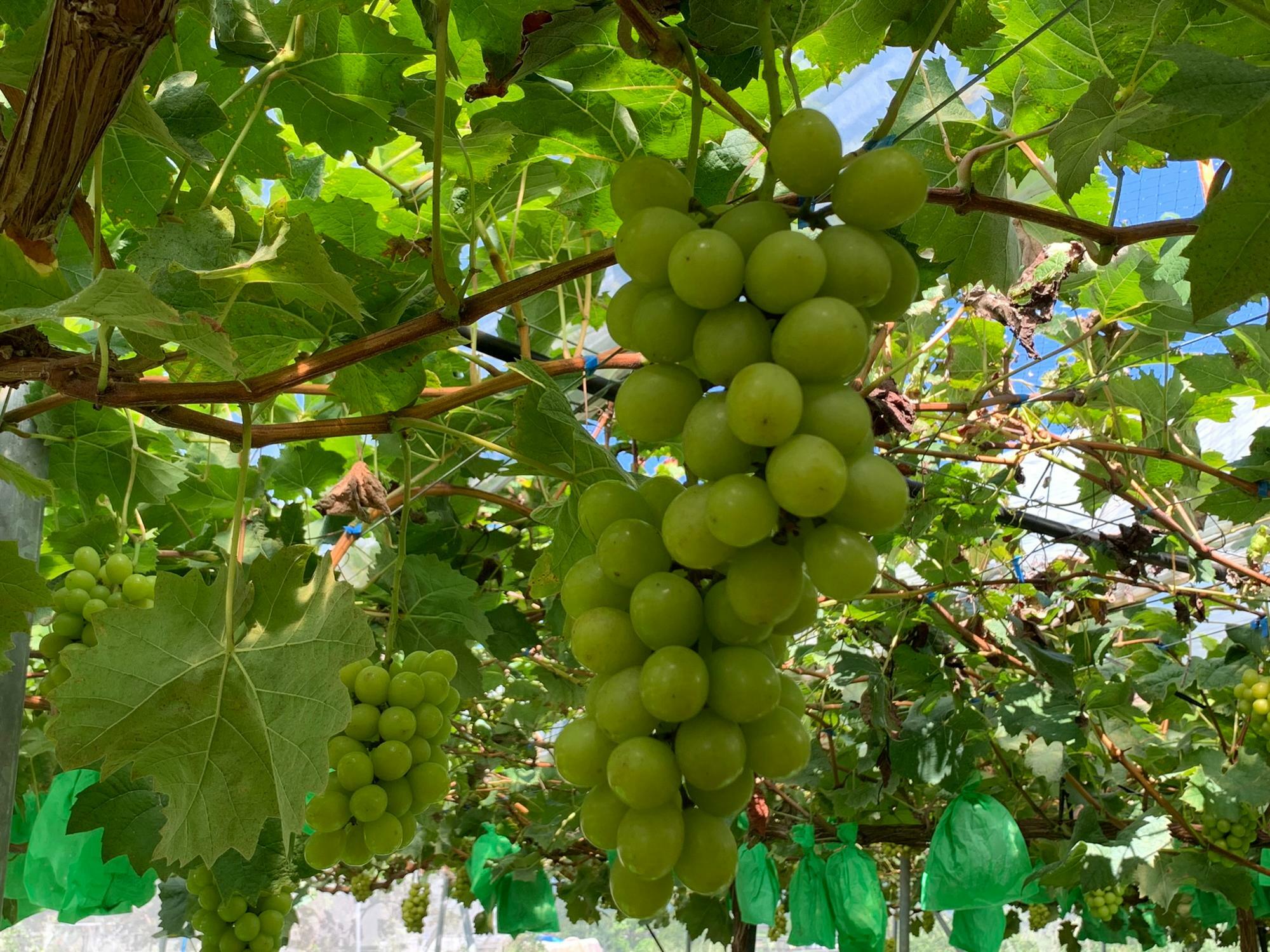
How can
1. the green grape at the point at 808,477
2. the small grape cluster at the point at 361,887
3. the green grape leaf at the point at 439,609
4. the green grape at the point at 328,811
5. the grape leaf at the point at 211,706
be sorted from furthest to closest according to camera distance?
the small grape cluster at the point at 361,887, the green grape leaf at the point at 439,609, the green grape at the point at 328,811, the grape leaf at the point at 211,706, the green grape at the point at 808,477

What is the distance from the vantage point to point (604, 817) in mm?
629

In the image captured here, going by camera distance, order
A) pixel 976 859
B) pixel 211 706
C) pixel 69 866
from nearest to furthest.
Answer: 1. pixel 211 706
2. pixel 69 866
3. pixel 976 859

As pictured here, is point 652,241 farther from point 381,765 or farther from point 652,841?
point 381,765

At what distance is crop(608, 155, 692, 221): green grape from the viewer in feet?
2.24

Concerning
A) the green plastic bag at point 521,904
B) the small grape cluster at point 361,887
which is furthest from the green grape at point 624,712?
the small grape cluster at point 361,887

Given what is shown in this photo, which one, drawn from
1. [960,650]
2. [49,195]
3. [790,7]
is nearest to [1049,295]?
[790,7]

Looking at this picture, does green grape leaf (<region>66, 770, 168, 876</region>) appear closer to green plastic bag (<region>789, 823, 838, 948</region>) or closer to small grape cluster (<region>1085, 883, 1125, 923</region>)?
green plastic bag (<region>789, 823, 838, 948</region>)

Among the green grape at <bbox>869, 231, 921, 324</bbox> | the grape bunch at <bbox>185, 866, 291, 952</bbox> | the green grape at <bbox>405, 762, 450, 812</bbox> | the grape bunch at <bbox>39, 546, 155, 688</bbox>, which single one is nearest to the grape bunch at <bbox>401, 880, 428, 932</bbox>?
the grape bunch at <bbox>185, 866, 291, 952</bbox>

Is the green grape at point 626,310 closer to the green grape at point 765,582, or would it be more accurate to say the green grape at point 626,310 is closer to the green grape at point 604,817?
the green grape at point 765,582

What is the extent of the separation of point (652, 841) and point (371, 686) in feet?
2.27

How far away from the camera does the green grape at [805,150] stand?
2.06ft

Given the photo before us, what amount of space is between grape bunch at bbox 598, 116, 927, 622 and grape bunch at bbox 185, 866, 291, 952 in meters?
1.96

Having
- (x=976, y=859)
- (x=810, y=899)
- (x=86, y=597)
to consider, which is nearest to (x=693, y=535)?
(x=86, y=597)

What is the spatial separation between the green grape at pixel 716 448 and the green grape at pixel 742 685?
4.3 inches
